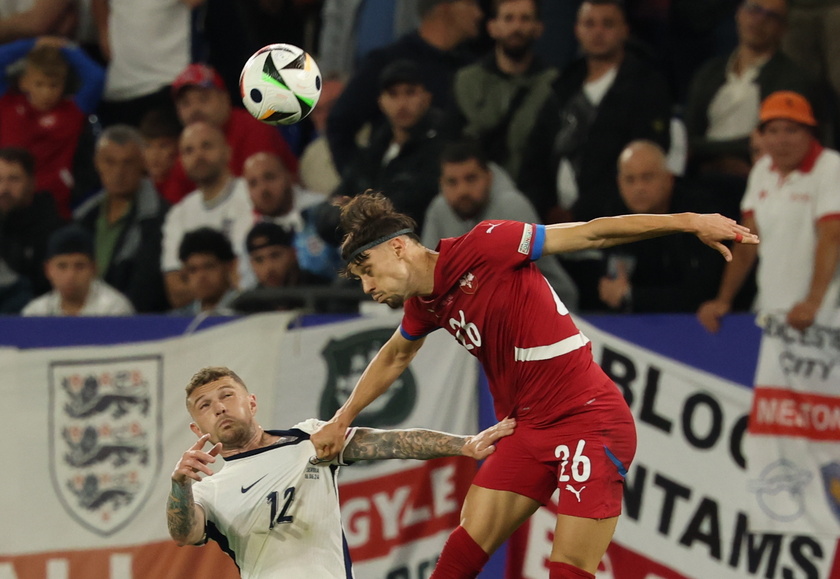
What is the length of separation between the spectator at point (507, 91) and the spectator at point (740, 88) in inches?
39.9

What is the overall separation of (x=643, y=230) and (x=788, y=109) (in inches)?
112

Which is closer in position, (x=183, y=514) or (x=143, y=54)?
(x=183, y=514)

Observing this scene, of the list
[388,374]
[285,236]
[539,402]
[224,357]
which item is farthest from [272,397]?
[539,402]

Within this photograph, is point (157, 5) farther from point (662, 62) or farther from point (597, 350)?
point (597, 350)

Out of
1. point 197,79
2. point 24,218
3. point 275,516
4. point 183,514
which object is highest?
point 197,79

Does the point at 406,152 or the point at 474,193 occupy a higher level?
the point at 406,152

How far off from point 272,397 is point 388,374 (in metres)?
2.33

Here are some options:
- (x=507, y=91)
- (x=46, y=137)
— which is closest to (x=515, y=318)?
(x=507, y=91)

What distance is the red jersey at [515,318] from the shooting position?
18.0 feet

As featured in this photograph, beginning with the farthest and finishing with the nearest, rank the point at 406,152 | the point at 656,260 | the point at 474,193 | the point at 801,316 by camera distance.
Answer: the point at 406,152 → the point at 474,193 → the point at 656,260 → the point at 801,316

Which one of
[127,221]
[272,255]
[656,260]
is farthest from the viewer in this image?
[127,221]

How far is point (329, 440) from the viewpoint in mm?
5773

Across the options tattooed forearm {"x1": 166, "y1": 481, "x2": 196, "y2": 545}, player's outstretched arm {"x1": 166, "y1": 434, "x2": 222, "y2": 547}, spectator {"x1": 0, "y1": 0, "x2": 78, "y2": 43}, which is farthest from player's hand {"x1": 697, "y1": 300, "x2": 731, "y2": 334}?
spectator {"x1": 0, "y1": 0, "x2": 78, "y2": 43}

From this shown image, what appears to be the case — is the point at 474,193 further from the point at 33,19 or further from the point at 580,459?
the point at 33,19
